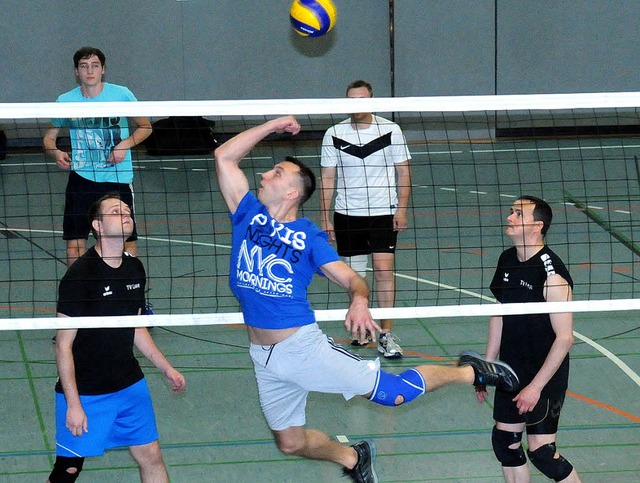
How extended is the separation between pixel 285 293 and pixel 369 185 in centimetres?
276

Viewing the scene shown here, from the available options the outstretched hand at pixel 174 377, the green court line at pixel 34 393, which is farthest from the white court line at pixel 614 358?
the green court line at pixel 34 393

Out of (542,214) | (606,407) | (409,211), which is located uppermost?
(542,214)

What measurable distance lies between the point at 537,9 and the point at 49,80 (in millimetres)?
8017

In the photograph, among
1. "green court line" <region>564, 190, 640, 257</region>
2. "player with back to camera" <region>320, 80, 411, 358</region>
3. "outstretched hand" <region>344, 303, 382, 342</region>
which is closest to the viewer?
"outstretched hand" <region>344, 303, 382, 342</region>

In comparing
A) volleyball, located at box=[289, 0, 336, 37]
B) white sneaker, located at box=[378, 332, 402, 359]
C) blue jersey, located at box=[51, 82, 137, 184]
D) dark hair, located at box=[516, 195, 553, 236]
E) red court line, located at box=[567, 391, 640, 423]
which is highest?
volleyball, located at box=[289, 0, 336, 37]

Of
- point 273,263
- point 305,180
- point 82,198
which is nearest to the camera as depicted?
point 273,263

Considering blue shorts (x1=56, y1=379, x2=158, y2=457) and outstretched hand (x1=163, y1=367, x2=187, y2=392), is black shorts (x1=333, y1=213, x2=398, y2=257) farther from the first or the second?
blue shorts (x1=56, y1=379, x2=158, y2=457)

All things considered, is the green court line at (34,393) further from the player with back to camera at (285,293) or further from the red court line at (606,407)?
the red court line at (606,407)

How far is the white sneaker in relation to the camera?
23.4 ft

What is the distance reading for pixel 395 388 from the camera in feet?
15.3

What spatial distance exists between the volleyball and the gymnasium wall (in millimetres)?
4834

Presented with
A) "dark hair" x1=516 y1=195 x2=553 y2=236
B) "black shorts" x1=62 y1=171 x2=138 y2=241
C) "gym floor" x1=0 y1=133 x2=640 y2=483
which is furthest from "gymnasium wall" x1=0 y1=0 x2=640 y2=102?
"dark hair" x1=516 y1=195 x2=553 y2=236

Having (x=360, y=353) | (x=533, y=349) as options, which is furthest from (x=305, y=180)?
(x=360, y=353)

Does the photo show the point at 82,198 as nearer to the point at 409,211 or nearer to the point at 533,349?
the point at 533,349
